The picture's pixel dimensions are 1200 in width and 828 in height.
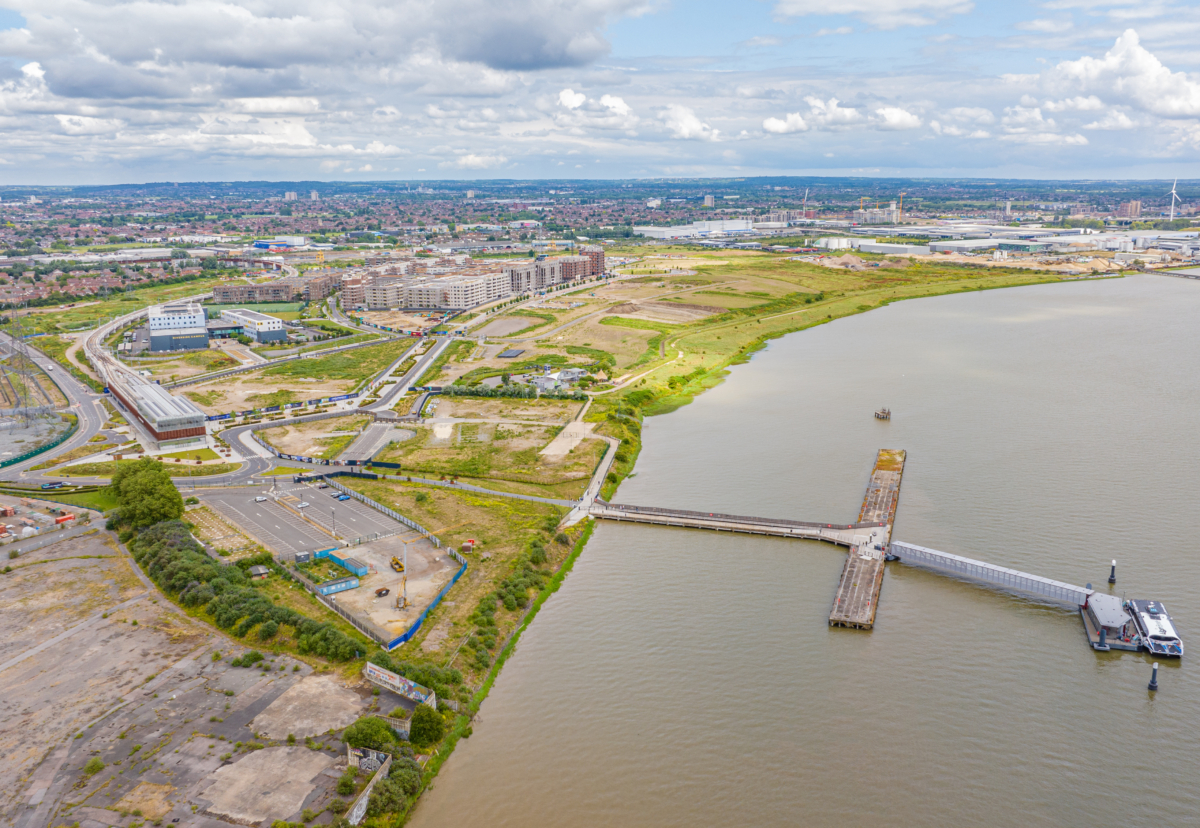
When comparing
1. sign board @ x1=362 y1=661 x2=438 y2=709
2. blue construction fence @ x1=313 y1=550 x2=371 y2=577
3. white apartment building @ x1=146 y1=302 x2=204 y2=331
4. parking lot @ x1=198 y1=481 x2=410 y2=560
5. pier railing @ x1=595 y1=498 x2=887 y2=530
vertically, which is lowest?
sign board @ x1=362 y1=661 x2=438 y2=709

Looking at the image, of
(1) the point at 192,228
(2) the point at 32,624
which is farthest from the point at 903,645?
(1) the point at 192,228

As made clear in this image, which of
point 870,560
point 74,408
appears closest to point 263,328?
point 74,408

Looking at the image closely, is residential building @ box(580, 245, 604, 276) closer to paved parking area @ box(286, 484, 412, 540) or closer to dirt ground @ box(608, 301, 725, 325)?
dirt ground @ box(608, 301, 725, 325)

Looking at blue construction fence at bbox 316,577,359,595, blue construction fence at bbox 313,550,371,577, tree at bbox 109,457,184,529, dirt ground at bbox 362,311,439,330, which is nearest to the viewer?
blue construction fence at bbox 316,577,359,595

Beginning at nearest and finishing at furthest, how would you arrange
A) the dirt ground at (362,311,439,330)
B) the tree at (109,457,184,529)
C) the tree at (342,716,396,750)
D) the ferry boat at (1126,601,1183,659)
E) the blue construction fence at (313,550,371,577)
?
the tree at (342,716,396,750) → the ferry boat at (1126,601,1183,659) → the blue construction fence at (313,550,371,577) → the tree at (109,457,184,529) → the dirt ground at (362,311,439,330)

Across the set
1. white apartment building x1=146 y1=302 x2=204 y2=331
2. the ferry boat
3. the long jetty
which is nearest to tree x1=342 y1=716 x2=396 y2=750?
the long jetty

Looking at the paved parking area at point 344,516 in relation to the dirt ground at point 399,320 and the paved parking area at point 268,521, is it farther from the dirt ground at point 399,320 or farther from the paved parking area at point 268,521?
the dirt ground at point 399,320

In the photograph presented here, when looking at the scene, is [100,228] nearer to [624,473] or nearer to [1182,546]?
[624,473]
